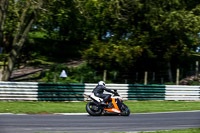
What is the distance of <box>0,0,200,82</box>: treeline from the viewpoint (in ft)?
80.1

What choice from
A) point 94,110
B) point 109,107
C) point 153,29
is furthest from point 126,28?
point 94,110

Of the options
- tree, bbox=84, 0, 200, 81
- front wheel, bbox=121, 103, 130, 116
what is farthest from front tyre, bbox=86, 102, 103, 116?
tree, bbox=84, 0, 200, 81

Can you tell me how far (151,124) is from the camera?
11.3 metres

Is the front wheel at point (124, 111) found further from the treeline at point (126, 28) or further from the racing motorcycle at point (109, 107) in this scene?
the treeline at point (126, 28)

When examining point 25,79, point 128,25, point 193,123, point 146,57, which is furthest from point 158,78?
point 193,123

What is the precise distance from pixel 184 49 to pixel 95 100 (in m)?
13.9

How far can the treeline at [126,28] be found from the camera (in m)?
24.4

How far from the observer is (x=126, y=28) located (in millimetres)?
26984

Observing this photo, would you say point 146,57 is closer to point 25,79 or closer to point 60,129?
point 25,79

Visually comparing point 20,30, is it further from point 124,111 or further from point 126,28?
point 124,111

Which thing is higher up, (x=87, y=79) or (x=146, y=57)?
(x=146, y=57)

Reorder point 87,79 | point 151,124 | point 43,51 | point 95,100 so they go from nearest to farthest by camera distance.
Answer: point 151,124, point 95,100, point 87,79, point 43,51

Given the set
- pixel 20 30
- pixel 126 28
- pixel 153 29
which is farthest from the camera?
pixel 126 28

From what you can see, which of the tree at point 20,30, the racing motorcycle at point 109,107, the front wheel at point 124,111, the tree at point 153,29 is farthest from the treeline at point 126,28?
the front wheel at point 124,111
